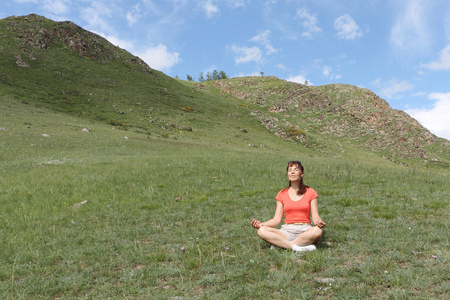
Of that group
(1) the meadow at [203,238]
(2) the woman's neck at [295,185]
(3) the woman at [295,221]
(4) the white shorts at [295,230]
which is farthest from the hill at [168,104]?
(4) the white shorts at [295,230]

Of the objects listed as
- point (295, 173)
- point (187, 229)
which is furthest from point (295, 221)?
point (187, 229)

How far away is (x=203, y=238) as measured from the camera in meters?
7.59

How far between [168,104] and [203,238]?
59859 mm

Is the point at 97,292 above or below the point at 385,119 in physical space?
below

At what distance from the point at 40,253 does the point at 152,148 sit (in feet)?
79.3

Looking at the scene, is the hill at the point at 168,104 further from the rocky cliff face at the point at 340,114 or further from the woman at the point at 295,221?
the woman at the point at 295,221

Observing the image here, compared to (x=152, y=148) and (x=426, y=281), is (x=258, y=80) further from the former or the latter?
(x=426, y=281)

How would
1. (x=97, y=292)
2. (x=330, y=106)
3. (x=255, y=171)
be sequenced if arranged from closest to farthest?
(x=97, y=292)
(x=255, y=171)
(x=330, y=106)

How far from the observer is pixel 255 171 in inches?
741

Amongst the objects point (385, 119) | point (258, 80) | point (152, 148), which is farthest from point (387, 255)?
point (258, 80)

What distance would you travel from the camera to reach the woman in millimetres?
6281

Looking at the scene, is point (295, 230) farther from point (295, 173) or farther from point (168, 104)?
point (168, 104)

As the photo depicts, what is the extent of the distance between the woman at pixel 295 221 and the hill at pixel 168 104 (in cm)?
3575

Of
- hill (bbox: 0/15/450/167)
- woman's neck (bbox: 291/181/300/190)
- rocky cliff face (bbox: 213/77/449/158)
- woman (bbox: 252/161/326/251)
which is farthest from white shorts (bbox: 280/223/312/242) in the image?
rocky cliff face (bbox: 213/77/449/158)
